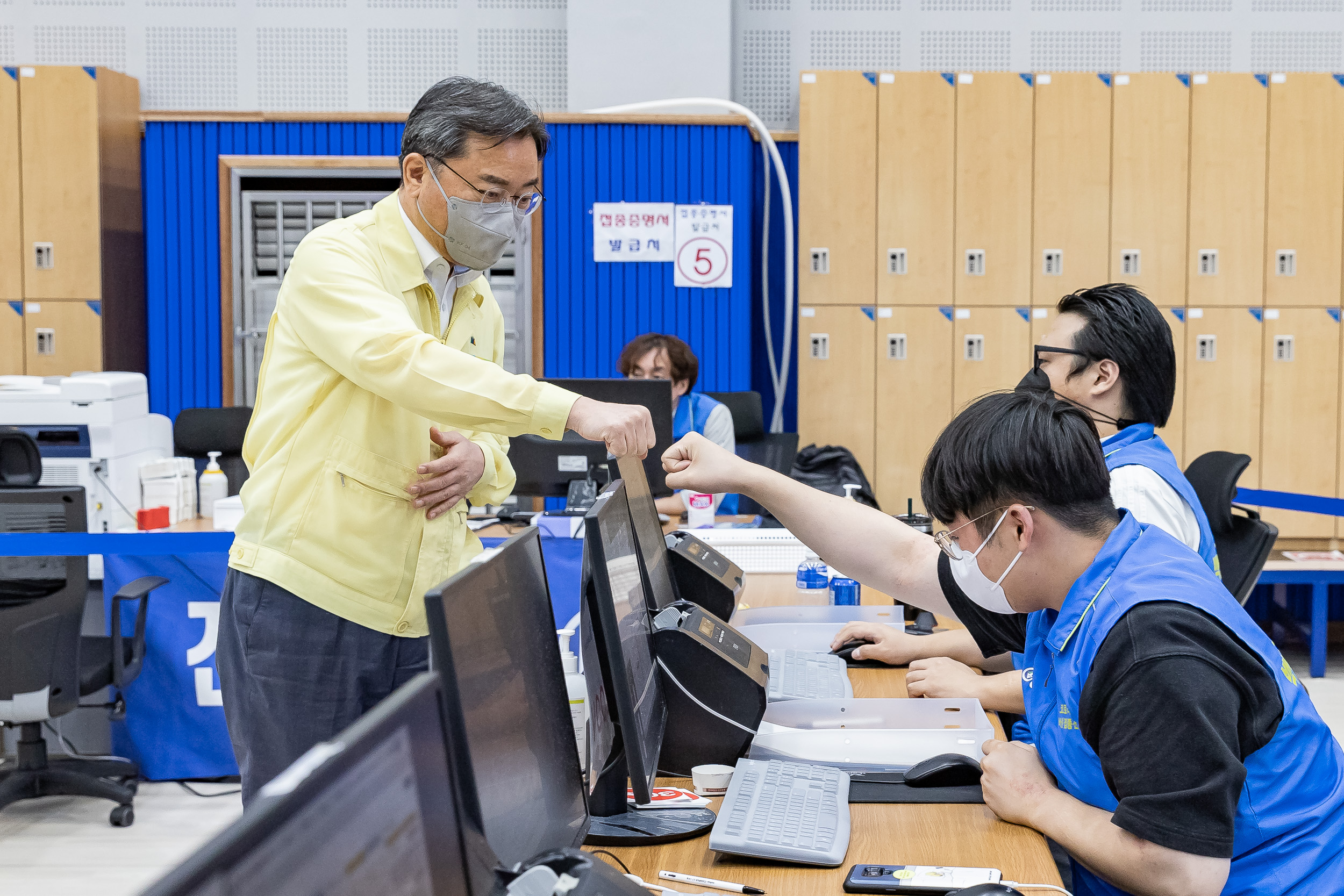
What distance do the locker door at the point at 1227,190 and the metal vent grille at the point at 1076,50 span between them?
0.83 metres

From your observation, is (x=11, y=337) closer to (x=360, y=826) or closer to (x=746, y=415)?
(x=746, y=415)

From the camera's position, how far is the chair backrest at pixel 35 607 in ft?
10.2

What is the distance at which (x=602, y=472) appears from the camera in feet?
11.9

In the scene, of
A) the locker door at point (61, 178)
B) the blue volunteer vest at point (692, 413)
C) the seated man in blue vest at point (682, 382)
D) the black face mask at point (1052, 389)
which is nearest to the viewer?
the black face mask at point (1052, 389)

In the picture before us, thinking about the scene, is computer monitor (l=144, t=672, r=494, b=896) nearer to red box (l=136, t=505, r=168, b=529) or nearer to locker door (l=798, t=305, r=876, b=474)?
red box (l=136, t=505, r=168, b=529)

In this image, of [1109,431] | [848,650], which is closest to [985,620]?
[848,650]

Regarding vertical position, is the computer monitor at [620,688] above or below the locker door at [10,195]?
below

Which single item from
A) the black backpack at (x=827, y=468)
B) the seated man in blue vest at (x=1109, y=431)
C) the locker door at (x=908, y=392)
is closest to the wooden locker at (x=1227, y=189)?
the locker door at (x=908, y=392)

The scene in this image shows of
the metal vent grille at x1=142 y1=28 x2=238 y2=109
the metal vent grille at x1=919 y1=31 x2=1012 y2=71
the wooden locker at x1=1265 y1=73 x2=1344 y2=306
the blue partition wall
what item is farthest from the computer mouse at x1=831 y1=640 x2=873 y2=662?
the metal vent grille at x1=142 y1=28 x2=238 y2=109

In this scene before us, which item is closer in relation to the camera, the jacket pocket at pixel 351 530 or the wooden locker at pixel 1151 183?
the jacket pocket at pixel 351 530

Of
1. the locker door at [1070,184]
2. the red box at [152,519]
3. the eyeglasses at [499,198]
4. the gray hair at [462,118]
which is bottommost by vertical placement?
the red box at [152,519]

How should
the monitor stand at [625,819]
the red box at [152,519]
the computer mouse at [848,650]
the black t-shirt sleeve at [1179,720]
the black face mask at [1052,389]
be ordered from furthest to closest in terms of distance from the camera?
the red box at [152,519], the computer mouse at [848,650], the black face mask at [1052,389], the monitor stand at [625,819], the black t-shirt sleeve at [1179,720]

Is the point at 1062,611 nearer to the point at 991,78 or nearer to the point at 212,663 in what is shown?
the point at 212,663

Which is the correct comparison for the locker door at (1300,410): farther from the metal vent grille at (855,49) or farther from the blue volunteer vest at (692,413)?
the blue volunteer vest at (692,413)
